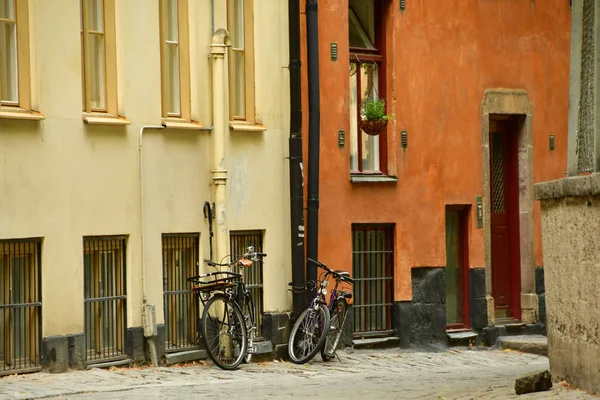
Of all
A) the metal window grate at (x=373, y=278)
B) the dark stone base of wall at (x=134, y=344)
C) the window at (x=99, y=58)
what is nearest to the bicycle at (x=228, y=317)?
the dark stone base of wall at (x=134, y=344)

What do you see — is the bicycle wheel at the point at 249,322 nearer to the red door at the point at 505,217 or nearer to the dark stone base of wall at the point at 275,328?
the dark stone base of wall at the point at 275,328

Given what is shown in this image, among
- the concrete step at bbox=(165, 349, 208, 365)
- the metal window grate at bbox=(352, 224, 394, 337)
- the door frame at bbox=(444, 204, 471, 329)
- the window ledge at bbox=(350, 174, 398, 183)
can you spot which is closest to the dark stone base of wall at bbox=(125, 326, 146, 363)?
the concrete step at bbox=(165, 349, 208, 365)

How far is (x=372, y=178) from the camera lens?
69.1ft

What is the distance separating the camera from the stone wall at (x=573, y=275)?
1216 cm

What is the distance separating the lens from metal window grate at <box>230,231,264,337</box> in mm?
19047

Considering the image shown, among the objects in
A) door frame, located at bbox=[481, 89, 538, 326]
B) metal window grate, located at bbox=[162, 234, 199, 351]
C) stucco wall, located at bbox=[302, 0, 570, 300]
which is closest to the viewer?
metal window grate, located at bbox=[162, 234, 199, 351]

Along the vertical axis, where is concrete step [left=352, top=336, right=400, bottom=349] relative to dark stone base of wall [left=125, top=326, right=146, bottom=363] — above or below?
below

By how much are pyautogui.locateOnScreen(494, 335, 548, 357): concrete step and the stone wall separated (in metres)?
7.89

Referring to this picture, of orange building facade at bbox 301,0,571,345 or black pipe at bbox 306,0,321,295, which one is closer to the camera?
black pipe at bbox 306,0,321,295

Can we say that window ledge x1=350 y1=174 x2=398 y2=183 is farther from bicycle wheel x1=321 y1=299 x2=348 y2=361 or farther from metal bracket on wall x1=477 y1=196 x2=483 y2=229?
bicycle wheel x1=321 y1=299 x2=348 y2=361

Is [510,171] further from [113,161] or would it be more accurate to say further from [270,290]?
[113,161]

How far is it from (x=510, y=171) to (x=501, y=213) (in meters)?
0.69

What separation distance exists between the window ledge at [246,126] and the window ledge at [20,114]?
133 inches

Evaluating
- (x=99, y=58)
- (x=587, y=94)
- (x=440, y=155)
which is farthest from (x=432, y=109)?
(x=587, y=94)
